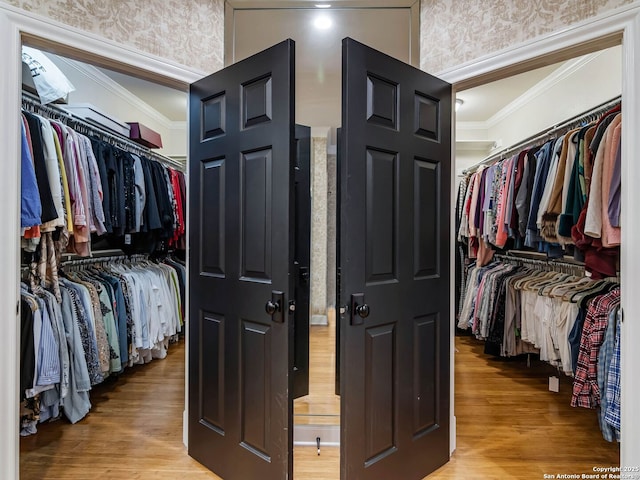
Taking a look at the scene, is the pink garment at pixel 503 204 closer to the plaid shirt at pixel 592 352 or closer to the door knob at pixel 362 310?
the plaid shirt at pixel 592 352

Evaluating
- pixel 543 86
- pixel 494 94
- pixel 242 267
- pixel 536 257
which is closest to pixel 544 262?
pixel 536 257

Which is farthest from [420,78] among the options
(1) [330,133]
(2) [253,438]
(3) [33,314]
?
(3) [33,314]

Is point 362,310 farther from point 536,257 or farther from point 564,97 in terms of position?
point 564,97

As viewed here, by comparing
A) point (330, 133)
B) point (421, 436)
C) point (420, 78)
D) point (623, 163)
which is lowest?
point (421, 436)

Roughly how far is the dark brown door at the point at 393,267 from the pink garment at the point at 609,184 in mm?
676

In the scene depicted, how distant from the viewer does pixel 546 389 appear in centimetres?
287

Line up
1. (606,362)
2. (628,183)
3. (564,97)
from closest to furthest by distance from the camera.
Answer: (628,183)
(606,362)
(564,97)

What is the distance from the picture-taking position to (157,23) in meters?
1.81

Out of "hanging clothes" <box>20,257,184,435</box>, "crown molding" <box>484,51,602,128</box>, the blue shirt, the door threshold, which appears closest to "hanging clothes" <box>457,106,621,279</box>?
"crown molding" <box>484,51,602,128</box>

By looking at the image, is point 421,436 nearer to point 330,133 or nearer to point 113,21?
point 330,133

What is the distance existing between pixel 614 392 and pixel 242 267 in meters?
1.91

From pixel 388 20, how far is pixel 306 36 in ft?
1.53

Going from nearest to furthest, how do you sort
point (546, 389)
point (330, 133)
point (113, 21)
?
point (113, 21)
point (330, 133)
point (546, 389)

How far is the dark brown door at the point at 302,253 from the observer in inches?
78.0
